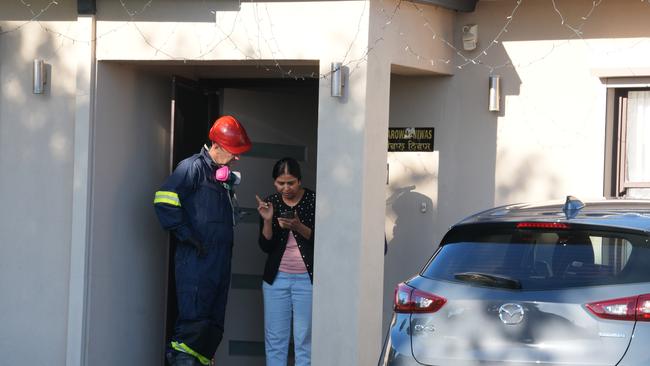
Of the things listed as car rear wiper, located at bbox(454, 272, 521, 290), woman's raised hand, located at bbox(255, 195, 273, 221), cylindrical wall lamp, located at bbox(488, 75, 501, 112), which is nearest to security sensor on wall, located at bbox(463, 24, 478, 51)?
cylindrical wall lamp, located at bbox(488, 75, 501, 112)

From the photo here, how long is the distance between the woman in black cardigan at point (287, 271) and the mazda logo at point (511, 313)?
3.59 meters

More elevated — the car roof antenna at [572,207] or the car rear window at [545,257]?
the car roof antenna at [572,207]

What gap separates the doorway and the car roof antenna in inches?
135

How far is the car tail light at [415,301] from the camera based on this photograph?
631 centimetres

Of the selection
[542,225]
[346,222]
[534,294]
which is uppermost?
[542,225]

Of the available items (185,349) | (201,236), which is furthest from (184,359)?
(201,236)

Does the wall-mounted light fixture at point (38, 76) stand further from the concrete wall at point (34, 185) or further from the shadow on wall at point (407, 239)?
the shadow on wall at point (407, 239)

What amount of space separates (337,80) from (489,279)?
3.10 m

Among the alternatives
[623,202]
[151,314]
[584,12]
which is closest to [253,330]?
[151,314]

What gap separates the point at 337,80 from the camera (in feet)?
29.4

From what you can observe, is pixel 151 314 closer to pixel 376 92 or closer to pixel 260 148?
pixel 260 148

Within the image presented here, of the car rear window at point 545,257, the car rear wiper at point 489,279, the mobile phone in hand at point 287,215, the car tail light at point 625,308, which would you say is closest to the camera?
the car tail light at point 625,308

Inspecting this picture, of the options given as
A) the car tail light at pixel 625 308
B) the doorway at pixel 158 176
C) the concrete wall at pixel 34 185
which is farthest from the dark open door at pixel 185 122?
the car tail light at pixel 625 308

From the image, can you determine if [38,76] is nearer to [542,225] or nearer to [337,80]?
[337,80]
